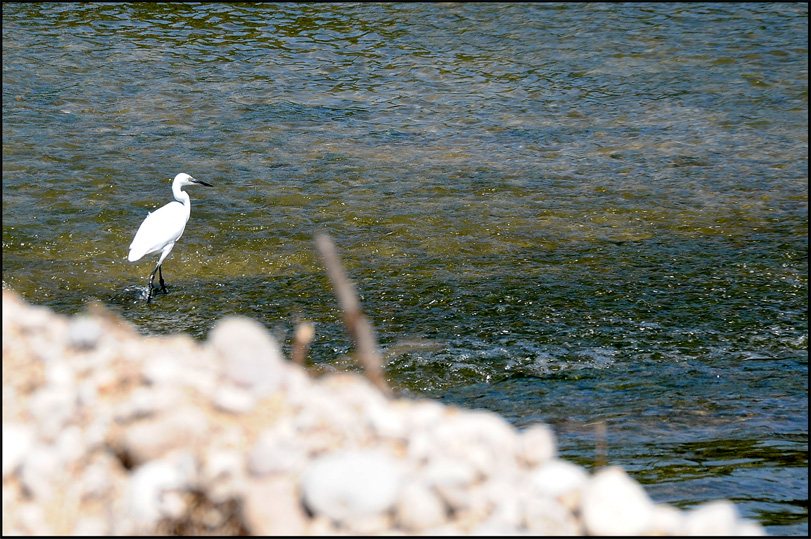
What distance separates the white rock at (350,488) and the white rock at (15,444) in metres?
0.84

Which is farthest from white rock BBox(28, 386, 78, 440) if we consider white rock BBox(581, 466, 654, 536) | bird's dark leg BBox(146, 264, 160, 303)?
bird's dark leg BBox(146, 264, 160, 303)

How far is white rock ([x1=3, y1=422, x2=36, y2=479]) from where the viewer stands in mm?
2523

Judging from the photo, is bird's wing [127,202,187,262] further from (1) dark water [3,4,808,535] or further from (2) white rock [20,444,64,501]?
(2) white rock [20,444,64,501]

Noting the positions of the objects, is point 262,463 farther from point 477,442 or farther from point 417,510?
point 477,442

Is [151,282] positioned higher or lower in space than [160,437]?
lower

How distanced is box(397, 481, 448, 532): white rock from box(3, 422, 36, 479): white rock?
1.07 meters

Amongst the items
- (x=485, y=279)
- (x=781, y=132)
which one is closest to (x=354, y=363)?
(x=485, y=279)

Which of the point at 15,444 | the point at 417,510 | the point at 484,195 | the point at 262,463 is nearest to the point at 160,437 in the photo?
the point at 262,463

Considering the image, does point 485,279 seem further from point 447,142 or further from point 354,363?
point 447,142

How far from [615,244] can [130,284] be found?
369 centimetres

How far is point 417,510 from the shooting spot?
7.38 feet

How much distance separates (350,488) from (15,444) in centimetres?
101

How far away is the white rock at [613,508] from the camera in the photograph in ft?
7.57

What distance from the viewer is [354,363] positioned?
17.1ft
